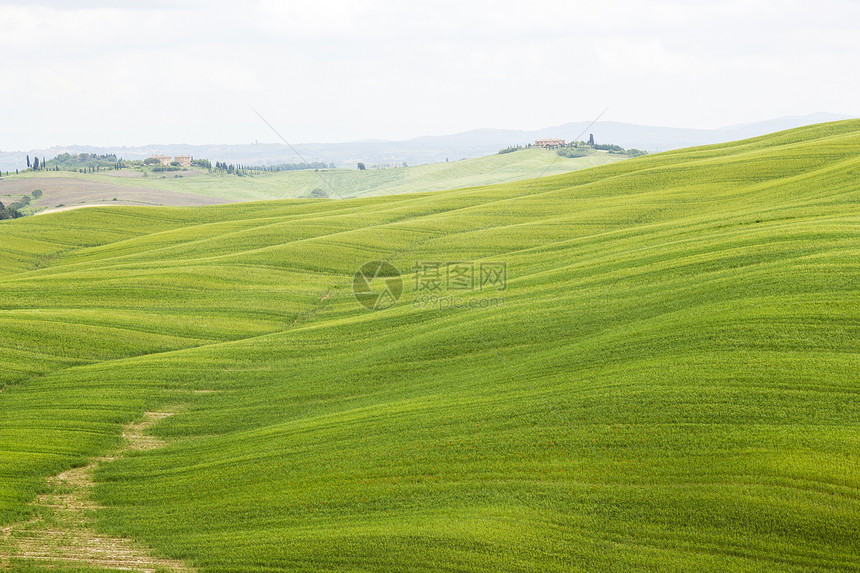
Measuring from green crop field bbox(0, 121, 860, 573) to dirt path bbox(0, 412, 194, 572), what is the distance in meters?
0.20

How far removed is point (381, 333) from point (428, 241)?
26423 mm

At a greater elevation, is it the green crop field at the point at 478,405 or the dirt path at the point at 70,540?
the green crop field at the point at 478,405

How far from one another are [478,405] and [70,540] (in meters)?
14.8

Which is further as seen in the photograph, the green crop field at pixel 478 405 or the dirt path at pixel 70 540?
the dirt path at pixel 70 540

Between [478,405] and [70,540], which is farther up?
[478,405]

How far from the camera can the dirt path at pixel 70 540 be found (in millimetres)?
18703

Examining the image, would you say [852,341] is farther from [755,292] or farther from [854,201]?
[854,201]

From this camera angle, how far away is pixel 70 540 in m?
20.0

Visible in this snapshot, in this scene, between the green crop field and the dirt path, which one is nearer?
the green crop field

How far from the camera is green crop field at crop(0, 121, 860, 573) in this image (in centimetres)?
1744

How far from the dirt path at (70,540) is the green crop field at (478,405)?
0.65 feet

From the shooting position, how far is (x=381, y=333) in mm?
37906

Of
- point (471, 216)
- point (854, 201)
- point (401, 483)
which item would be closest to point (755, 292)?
point (401, 483)

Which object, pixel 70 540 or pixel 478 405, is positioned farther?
pixel 478 405
